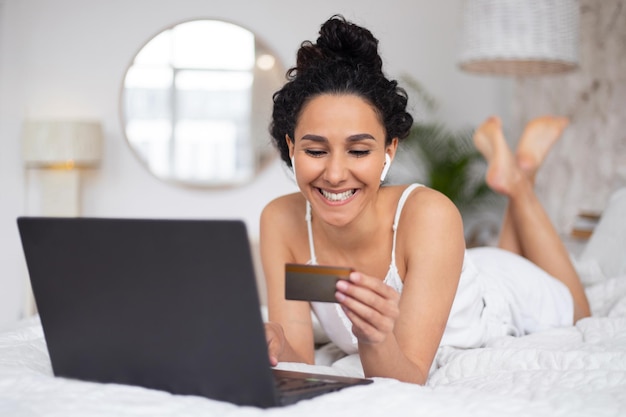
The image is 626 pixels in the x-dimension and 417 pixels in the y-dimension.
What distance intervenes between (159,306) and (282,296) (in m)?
0.83

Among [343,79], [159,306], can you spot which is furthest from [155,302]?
[343,79]

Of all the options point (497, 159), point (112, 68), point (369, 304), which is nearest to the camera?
point (369, 304)

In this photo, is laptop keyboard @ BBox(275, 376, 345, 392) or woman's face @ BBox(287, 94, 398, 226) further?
woman's face @ BBox(287, 94, 398, 226)

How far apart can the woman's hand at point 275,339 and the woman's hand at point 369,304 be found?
33 centimetres

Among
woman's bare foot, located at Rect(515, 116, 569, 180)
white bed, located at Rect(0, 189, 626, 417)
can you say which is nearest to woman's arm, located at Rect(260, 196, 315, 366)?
white bed, located at Rect(0, 189, 626, 417)

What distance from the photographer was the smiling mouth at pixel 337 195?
1.68 metres

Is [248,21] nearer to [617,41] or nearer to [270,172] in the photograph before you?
[270,172]

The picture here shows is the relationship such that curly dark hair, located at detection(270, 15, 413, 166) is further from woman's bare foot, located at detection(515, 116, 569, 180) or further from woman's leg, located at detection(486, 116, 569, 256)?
woman's bare foot, located at detection(515, 116, 569, 180)

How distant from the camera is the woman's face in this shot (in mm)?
1622

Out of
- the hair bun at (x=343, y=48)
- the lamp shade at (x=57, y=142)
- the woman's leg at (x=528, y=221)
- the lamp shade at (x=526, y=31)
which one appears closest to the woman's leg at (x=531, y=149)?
the woman's leg at (x=528, y=221)

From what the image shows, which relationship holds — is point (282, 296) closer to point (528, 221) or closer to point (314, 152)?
point (314, 152)

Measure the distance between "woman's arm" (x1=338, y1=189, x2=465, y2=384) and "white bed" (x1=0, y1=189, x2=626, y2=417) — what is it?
0.10 m

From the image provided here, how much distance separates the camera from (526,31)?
12.6 ft

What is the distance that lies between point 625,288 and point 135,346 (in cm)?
174
